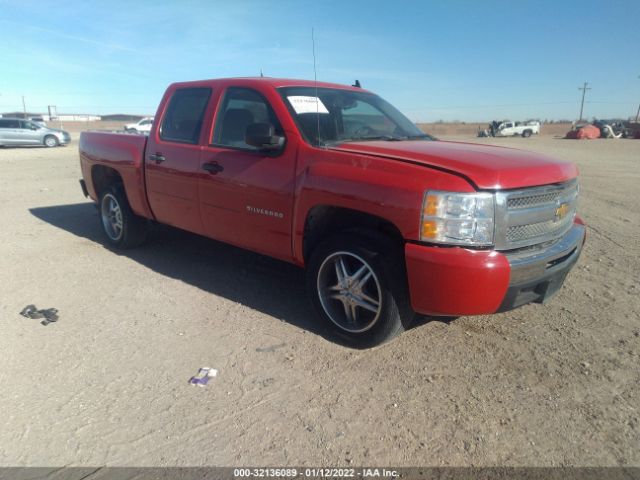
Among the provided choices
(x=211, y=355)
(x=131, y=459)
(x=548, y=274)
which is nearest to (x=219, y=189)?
(x=211, y=355)

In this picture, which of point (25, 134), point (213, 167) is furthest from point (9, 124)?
point (213, 167)

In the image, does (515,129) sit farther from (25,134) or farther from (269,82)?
(269,82)

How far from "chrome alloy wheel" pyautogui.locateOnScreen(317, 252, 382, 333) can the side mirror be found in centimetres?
97

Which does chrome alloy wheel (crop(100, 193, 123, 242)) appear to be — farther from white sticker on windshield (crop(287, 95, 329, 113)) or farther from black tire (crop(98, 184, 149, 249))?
white sticker on windshield (crop(287, 95, 329, 113))

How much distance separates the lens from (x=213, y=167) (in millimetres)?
4172

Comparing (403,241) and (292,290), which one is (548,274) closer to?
(403,241)

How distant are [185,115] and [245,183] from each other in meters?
1.36

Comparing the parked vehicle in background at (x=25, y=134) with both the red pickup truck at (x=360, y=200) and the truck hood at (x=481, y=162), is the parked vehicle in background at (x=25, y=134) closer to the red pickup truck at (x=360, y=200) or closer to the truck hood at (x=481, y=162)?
the red pickup truck at (x=360, y=200)

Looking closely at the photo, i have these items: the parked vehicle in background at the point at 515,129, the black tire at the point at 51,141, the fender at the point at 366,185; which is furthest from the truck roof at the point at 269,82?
A: the parked vehicle in background at the point at 515,129

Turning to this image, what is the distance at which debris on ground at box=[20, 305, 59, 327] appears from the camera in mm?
3840

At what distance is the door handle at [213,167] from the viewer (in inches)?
162

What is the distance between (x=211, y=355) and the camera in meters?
3.32

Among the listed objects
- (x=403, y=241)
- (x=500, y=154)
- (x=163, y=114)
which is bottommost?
(x=403, y=241)

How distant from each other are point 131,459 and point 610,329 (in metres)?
3.43
